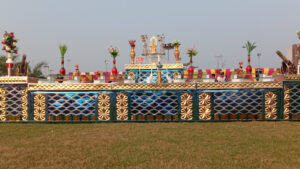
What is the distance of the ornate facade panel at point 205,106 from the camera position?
9.26 metres

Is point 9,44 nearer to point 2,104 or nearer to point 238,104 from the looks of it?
point 2,104

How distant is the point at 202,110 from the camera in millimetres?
9281

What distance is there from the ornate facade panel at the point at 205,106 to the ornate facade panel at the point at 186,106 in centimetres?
41

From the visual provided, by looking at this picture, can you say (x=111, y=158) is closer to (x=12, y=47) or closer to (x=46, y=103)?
(x=46, y=103)

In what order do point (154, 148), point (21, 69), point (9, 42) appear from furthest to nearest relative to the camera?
1. point (21, 69)
2. point (9, 42)
3. point (154, 148)

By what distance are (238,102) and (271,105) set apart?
52.7 inches

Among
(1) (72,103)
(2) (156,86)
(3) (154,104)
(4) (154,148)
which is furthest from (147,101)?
(4) (154,148)

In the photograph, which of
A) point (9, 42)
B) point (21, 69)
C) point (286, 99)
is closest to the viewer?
point (286, 99)

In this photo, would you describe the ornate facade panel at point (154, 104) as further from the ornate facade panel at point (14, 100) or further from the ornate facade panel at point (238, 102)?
the ornate facade panel at point (14, 100)

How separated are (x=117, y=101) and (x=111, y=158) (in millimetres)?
5068

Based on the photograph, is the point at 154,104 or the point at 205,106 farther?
the point at 154,104

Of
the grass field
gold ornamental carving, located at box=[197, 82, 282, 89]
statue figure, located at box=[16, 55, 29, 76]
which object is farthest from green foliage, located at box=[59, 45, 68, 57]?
gold ornamental carving, located at box=[197, 82, 282, 89]

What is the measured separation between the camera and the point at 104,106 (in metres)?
9.45

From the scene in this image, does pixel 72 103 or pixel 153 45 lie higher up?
pixel 153 45
